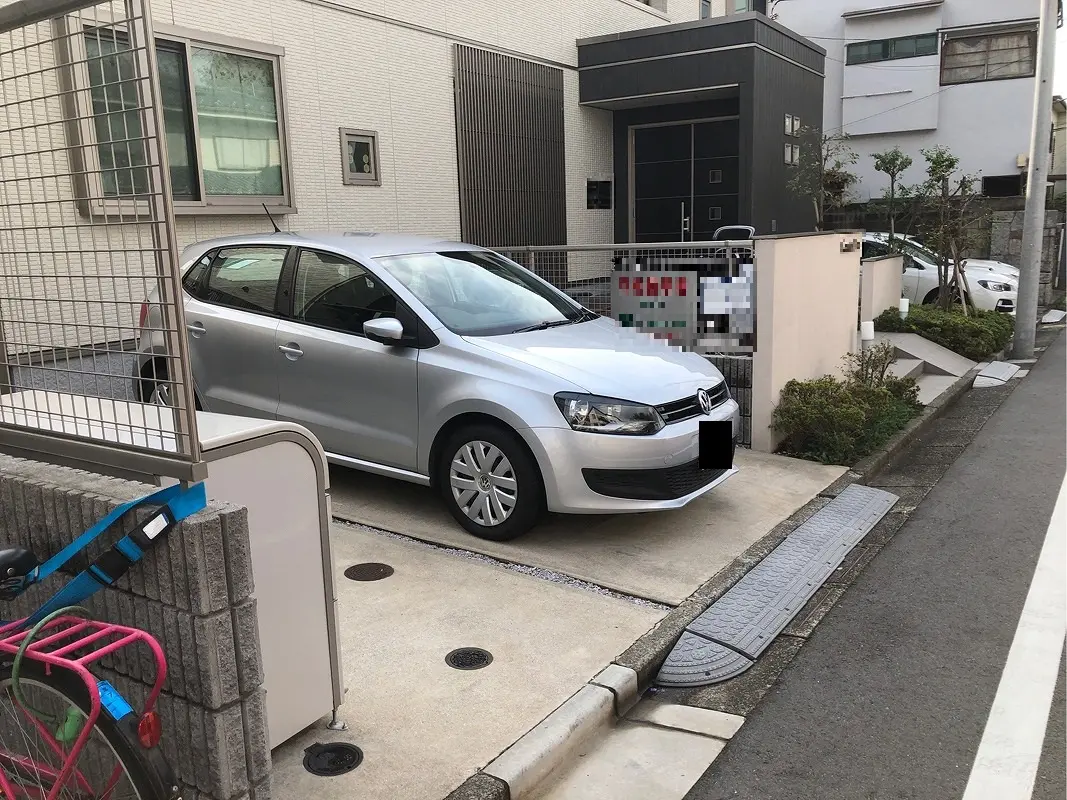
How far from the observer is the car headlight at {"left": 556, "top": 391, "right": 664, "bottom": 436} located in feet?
15.7

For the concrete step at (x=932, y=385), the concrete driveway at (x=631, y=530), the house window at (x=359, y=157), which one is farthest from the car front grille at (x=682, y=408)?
the house window at (x=359, y=157)

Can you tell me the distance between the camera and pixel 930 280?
49.2 feet

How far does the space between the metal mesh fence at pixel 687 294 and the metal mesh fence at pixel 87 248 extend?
4950 mm

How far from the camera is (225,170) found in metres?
9.17

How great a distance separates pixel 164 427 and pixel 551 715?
71.9 inches

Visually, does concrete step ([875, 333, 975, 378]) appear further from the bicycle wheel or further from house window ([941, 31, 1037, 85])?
house window ([941, 31, 1037, 85])

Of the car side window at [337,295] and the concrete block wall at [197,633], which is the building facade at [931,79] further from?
the concrete block wall at [197,633]

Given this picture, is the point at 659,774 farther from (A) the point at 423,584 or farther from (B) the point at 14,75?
(B) the point at 14,75

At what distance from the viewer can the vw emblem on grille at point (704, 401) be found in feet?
17.2

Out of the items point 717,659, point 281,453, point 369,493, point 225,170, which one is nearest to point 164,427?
point 281,453

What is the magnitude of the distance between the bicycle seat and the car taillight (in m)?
0.54

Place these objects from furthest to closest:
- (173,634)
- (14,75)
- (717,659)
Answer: (717,659) → (14,75) → (173,634)

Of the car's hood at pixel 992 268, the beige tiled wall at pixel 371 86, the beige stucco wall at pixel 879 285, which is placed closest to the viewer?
the beige tiled wall at pixel 371 86

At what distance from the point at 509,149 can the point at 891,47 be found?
20.0 m
